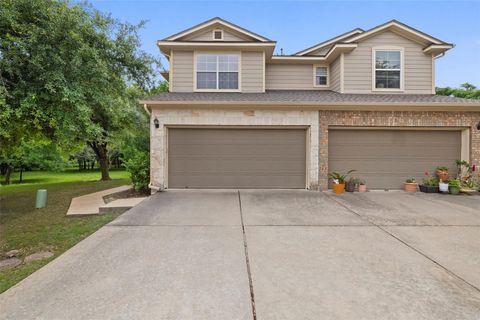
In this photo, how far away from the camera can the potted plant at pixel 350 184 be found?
8.54 metres

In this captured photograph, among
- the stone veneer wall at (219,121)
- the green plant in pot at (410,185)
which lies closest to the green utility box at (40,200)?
the stone veneer wall at (219,121)

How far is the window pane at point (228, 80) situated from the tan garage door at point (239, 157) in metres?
2.36

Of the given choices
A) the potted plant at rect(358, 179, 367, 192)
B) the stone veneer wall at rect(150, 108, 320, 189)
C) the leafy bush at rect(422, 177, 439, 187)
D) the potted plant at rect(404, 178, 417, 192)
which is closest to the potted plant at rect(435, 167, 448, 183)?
the leafy bush at rect(422, 177, 439, 187)

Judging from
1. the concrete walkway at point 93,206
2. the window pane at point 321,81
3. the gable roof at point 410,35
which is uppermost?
the gable roof at point 410,35

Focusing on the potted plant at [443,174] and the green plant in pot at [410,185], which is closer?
the potted plant at [443,174]

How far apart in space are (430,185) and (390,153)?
1712 mm

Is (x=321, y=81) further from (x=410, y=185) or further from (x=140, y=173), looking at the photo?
(x=140, y=173)

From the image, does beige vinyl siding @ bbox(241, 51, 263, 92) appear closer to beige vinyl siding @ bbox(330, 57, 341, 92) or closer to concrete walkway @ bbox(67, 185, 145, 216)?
beige vinyl siding @ bbox(330, 57, 341, 92)

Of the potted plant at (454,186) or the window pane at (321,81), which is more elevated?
the window pane at (321,81)

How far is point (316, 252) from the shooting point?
11.8 ft

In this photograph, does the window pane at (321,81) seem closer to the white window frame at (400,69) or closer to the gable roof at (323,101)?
the white window frame at (400,69)

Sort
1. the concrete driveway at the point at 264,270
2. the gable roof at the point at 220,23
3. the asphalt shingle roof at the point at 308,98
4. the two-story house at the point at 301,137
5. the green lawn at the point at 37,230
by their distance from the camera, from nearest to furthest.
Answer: the concrete driveway at the point at 264,270 → the green lawn at the point at 37,230 → the asphalt shingle roof at the point at 308,98 → the two-story house at the point at 301,137 → the gable roof at the point at 220,23

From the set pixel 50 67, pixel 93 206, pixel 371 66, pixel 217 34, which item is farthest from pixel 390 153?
pixel 50 67

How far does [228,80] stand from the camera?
10.1m
